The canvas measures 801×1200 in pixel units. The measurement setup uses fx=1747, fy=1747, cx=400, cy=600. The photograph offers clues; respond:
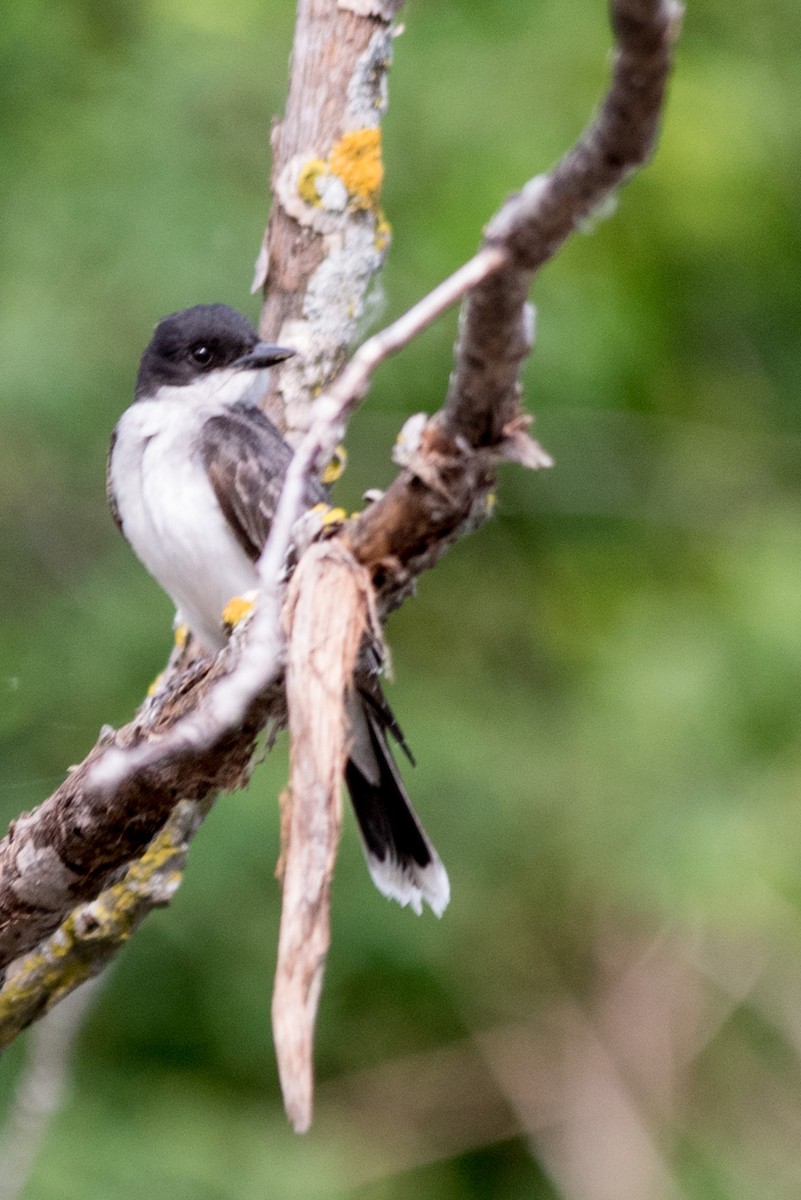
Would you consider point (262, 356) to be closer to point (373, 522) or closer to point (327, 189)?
point (327, 189)

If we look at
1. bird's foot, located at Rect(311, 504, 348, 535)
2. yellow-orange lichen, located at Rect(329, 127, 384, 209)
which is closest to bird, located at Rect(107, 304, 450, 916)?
yellow-orange lichen, located at Rect(329, 127, 384, 209)

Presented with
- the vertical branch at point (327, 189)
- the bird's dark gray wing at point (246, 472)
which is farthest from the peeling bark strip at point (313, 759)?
the vertical branch at point (327, 189)

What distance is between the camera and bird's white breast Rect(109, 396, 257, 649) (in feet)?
14.5

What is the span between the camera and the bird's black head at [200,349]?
4684 millimetres

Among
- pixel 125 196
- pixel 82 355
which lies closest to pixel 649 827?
pixel 82 355

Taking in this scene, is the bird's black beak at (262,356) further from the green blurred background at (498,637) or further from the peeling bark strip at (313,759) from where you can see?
the peeling bark strip at (313,759)

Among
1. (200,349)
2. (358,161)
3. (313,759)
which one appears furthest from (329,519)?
(200,349)

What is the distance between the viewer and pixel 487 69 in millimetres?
6617

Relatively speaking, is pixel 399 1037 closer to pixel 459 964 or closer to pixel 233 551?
pixel 459 964

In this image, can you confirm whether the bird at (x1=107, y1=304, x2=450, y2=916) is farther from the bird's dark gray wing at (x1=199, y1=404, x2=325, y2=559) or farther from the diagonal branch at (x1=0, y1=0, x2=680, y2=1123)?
the diagonal branch at (x1=0, y1=0, x2=680, y2=1123)

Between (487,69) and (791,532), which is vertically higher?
(487,69)

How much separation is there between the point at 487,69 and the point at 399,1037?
146 inches

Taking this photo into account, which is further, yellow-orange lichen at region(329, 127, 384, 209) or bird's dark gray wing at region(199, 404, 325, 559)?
yellow-orange lichen at region(329, 127, 384, 209)

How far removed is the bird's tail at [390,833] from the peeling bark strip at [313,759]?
1622mm
